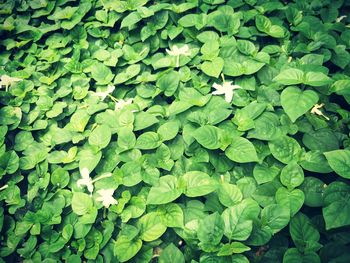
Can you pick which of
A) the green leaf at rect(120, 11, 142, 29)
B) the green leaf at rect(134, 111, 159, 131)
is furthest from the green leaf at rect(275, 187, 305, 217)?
the green leaf at rect(120, 11, 142, 29)

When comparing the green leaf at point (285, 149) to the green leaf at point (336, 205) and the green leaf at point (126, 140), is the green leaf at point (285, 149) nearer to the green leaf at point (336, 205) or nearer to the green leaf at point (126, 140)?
the green leaf at point (336, 205)

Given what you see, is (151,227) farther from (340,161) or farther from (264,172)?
(340,161)

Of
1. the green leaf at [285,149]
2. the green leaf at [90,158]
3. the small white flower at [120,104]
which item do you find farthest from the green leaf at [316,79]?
the green leaf at [90,158]

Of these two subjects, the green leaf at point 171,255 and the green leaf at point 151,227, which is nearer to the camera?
the green leaf at point 171,255

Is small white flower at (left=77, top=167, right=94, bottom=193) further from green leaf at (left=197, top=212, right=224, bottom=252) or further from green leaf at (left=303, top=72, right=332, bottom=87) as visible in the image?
green leaf at (left=303, top=72, right=332, bottom=87)

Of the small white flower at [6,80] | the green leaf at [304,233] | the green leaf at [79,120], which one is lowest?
the green leaf at [304,233]

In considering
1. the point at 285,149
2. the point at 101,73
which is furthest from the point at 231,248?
the point at 101,73
